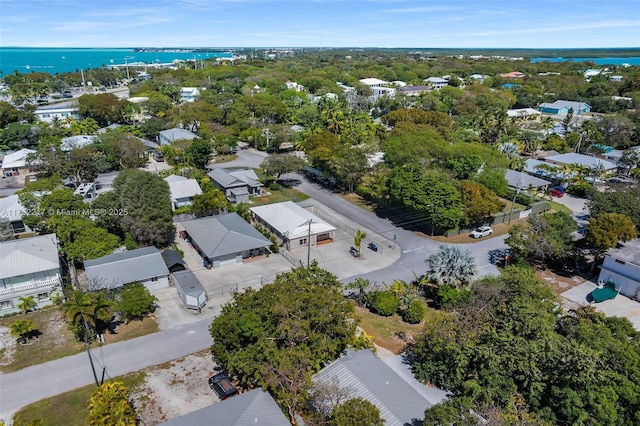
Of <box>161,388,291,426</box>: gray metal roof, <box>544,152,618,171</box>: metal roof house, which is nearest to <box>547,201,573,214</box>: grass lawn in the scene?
<box>544,152,618,171</box>: metal roof house

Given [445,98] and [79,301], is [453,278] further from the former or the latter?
[445,98]

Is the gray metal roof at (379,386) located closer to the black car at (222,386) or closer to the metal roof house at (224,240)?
the black car at (222,386)

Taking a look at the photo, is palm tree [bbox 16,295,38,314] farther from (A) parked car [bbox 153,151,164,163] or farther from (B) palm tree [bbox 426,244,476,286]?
(A) parked car [bbox 153,151,164,163]

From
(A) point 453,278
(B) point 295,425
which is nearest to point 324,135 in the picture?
(A) point 453,278

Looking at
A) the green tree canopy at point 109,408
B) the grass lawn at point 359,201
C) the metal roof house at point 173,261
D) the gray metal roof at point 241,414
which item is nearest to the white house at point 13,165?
the metal roof house at point 173,261

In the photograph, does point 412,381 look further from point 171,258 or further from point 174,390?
point 171,258
